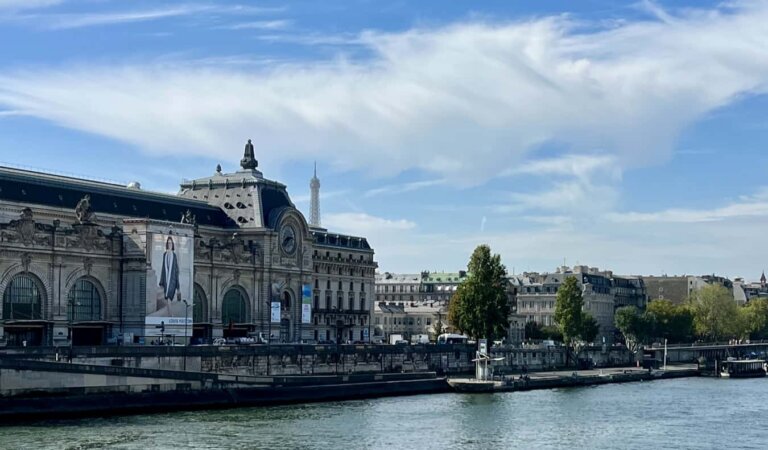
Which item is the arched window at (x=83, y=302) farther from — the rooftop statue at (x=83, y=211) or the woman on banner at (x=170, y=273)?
the woman on banner at (x=170, y=273)

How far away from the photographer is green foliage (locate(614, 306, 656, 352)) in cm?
18300

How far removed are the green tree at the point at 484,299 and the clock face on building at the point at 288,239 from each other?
19.2 metres

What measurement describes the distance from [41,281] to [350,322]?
60.7 m

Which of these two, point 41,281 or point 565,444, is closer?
point 565,444

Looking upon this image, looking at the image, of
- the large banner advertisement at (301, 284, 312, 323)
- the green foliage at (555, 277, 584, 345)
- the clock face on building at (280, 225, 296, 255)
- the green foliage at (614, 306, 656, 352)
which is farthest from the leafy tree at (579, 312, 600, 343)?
the clock face on building at (280, 225, 296, 255)

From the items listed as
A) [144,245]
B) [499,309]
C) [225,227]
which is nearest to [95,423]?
[144,245]

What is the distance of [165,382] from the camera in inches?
3233

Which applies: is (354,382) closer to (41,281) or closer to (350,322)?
(41,281)

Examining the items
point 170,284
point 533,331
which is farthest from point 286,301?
point 533,331

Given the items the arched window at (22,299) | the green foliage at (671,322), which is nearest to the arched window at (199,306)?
the arched window at (22,299)

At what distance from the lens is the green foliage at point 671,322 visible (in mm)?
189000

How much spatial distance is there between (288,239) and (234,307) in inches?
479

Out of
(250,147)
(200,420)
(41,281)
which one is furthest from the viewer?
(250,147)

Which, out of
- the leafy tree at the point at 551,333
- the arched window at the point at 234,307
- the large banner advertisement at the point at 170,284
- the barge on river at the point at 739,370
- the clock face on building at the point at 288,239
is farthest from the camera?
the leafy tree at the point at 551,333
